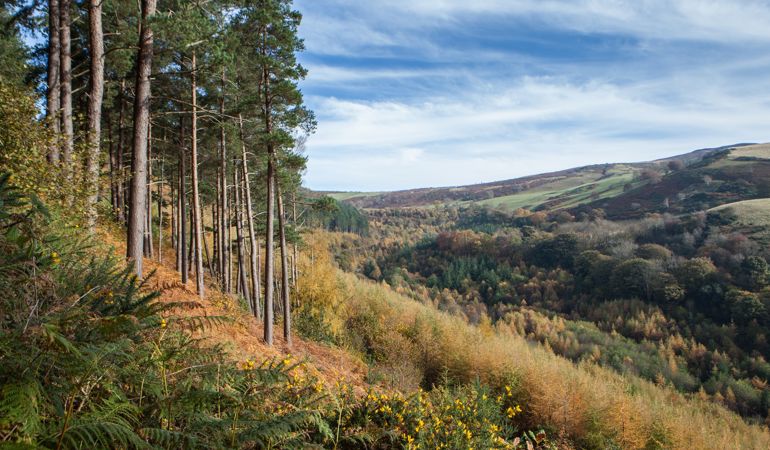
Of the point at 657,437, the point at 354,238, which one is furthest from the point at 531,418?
the point at 354,238

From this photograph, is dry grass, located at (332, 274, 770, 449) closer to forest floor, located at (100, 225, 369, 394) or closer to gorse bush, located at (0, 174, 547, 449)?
forest floor, located at (100, 225, 369, 394)

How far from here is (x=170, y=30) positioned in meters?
6.14

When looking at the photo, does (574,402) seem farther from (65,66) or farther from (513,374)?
(65,66)

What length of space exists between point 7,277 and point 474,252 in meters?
72.3

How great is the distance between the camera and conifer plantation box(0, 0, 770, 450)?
235 centimetres

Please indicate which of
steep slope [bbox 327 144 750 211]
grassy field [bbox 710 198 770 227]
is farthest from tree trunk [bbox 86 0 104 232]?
steep slope [bbox 327 144 750 211]

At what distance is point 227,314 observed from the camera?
10.5 m

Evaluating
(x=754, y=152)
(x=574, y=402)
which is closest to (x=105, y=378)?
(x=574, y=402)

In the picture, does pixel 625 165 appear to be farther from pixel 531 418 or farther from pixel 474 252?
pixel 531 418

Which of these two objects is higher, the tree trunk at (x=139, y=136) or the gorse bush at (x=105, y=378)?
the tree trunk at (x=139, y=136)

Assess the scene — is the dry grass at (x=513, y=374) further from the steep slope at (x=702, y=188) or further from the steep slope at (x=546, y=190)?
the steep slope at (x=546, y=190)

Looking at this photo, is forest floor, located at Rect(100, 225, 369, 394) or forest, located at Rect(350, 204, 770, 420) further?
forest, located at Rect(350, 204, 770, 420)

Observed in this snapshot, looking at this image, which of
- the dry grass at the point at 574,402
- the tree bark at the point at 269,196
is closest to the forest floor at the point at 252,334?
the tree bark at the point at 269,196

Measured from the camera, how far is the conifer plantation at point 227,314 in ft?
7.72
